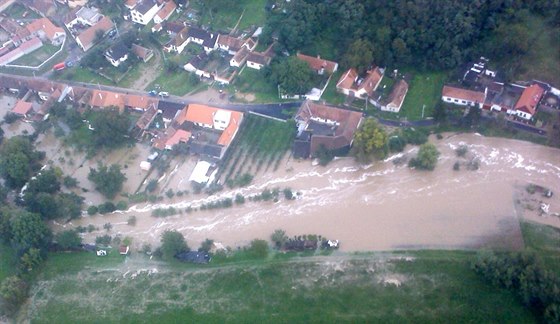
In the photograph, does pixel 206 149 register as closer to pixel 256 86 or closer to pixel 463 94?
pixel 256 86

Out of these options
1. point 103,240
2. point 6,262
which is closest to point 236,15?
point 103,240

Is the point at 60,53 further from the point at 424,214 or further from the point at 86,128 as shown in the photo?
the point at 424,214

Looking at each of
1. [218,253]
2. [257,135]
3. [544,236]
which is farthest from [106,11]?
[544,236]

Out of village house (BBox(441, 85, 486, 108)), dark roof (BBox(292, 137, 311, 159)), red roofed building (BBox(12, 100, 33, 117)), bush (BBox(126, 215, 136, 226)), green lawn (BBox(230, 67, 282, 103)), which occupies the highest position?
village house (BBox(441, 85, 486, 108))

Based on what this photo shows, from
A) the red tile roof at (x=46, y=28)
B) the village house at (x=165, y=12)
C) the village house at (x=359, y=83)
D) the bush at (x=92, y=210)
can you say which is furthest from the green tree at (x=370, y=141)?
the red tile roof at (x=46, y=28)

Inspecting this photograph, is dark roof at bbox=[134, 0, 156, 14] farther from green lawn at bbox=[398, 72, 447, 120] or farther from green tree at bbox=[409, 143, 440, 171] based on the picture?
green tree at bbox=[409, 143, 440, 171]

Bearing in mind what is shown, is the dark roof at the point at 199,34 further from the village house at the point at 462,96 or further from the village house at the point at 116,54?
the village house at the point at 462,96

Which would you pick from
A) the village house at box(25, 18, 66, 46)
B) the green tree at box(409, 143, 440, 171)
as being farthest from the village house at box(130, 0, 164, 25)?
the green tree at box(409, 143, 440, 171)
